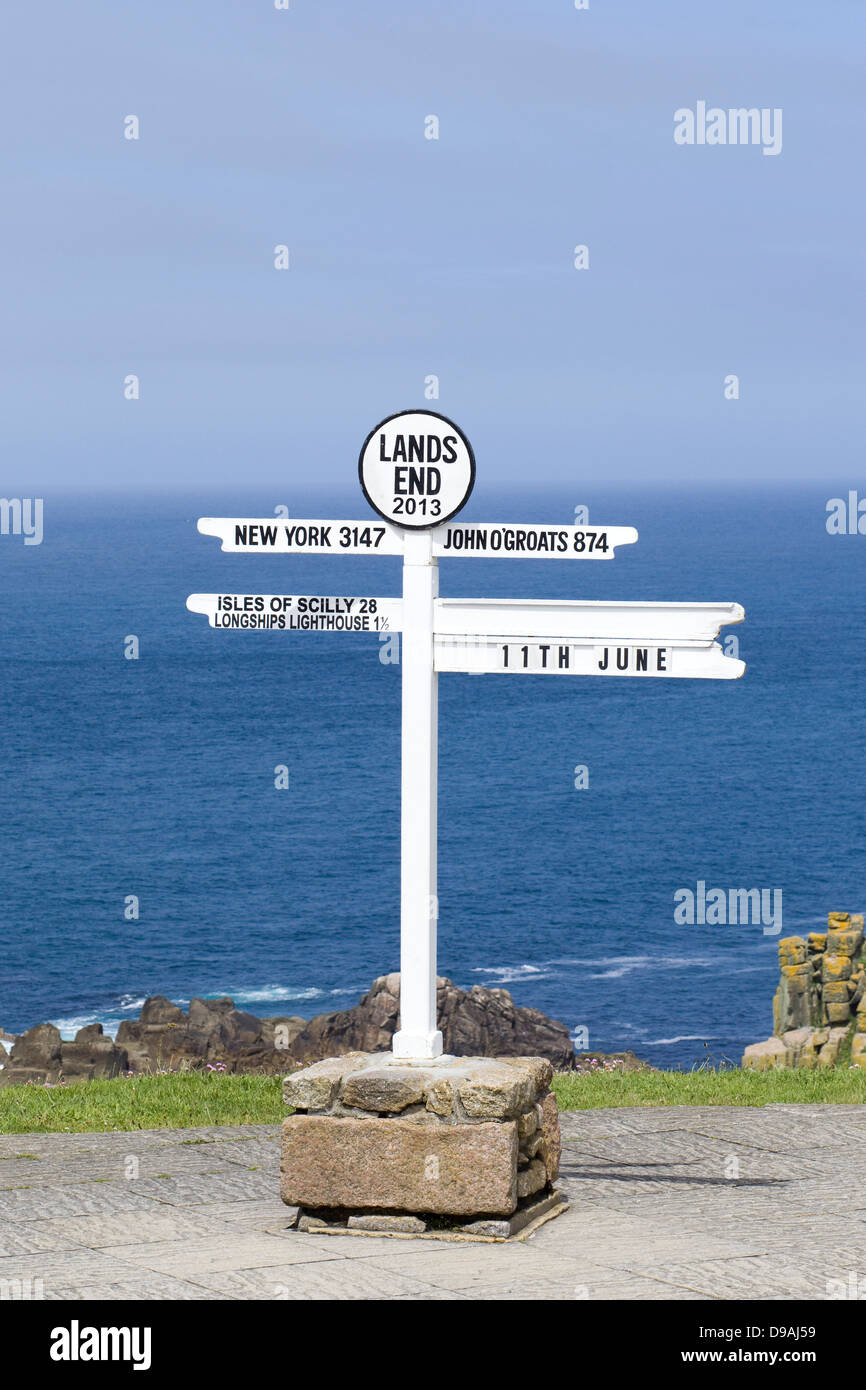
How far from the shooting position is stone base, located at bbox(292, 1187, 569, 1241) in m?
7.71

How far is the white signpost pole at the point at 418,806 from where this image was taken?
323 inches

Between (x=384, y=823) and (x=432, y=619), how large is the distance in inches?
2656

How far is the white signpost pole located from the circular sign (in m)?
0.14

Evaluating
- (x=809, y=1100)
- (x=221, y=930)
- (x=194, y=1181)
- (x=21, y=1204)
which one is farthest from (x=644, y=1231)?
(x=221, y=930)

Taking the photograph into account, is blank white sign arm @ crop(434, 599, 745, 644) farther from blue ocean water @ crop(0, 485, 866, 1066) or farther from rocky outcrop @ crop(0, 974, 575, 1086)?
blue ocean water @ crop(0, 485, 866, 1066)

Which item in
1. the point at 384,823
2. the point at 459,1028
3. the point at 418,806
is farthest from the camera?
the point at 384,823

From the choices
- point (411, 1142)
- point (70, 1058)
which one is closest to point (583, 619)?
point (411, 1142)

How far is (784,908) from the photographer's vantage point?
63.8 m

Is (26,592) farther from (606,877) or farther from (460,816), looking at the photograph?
(606,877)

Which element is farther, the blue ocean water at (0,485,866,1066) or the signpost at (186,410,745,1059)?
the blue ocean water at (0,485,866,1066)

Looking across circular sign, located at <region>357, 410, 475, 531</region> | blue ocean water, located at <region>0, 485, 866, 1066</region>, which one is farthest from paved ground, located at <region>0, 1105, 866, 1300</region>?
blue ocean water, located at <region>0, 485, 866, 1066</region>

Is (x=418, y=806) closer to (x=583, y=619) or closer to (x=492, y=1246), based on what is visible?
(x=583, y=619)

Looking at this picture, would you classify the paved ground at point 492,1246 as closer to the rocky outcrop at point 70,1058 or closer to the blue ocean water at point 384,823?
the rocky outcrop at point 70,1058

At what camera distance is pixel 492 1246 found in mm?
7613
